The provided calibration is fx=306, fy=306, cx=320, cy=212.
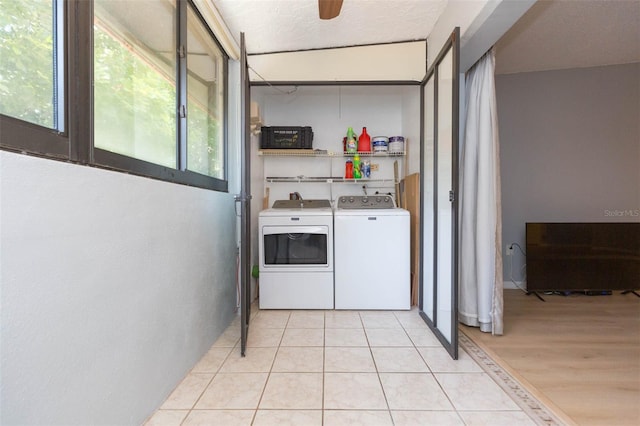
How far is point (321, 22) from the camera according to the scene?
2307mm

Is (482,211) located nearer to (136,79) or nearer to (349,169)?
(349,169)

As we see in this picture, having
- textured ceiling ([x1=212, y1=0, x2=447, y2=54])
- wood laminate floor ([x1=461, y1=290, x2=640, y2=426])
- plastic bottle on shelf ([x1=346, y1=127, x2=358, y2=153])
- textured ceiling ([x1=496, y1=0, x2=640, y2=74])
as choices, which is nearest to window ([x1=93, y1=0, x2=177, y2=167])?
textured ceiling ([x1=212, y1=0, x2=447, y2=54])

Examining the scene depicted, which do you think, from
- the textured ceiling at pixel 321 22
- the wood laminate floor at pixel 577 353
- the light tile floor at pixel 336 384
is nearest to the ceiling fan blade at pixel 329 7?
the textured ceiling at pixel 321 22

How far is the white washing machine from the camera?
8.77 feet

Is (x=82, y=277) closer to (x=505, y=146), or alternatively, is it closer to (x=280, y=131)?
(x=280, y=131)

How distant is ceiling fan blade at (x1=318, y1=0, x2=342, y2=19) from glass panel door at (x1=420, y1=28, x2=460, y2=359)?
0.69 metres

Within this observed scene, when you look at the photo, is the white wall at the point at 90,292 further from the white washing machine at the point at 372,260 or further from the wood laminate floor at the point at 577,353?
the wood laminate floor at the point at 577,353

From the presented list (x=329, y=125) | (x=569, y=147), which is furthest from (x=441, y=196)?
(x=569, y=147)

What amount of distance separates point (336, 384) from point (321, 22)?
242 centimetres

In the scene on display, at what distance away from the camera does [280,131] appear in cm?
311

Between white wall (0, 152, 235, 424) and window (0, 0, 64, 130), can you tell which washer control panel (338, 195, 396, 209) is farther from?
window (0, 0, 64, 130)

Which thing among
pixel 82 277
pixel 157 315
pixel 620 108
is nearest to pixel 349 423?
pixel 157 315

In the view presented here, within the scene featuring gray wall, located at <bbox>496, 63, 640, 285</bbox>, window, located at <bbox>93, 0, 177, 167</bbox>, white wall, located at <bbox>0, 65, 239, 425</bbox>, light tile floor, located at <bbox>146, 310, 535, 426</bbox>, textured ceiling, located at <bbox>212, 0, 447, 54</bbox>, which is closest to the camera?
white wall, located at <bbox>0, 65, 239, 425</bbox>

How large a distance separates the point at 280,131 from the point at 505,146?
2.49 metres
